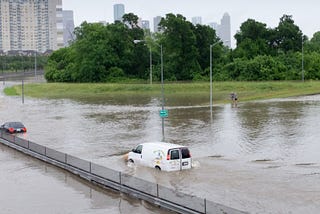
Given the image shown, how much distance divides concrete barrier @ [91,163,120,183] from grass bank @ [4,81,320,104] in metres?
49.8

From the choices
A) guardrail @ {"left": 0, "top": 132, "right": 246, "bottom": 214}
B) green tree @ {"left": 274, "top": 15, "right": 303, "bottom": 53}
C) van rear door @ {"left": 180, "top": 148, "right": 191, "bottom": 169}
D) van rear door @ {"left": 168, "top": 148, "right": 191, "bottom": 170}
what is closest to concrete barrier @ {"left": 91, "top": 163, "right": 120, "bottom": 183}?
guardrail @ {"left": 0, "top": 132, "right": 246, "bottom": 214}

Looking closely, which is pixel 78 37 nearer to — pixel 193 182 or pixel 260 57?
pixel 260 57

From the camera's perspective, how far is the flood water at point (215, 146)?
20411 mm

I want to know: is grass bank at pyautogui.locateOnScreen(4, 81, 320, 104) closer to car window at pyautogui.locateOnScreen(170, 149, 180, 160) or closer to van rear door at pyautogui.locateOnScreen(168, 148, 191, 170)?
van rear door at pyautogui.locateOnScreen(168, 148, 191, 170)

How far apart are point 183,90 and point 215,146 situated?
57.0 metres

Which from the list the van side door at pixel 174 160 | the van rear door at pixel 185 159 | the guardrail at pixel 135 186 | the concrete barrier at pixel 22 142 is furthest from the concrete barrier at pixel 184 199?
the concrete barrier at pixel 22 142

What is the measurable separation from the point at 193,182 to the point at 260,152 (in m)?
7.86

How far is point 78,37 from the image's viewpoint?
13138cm

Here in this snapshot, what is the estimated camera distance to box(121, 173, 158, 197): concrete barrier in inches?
776

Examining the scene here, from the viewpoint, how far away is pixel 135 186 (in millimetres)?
20656

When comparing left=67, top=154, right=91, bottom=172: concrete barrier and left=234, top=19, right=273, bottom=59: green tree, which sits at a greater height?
left=234, top=19, right=273, bottom=59: green tree

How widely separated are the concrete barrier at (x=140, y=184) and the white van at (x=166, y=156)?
3.07 meters

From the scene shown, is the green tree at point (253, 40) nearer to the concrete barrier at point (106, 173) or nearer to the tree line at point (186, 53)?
the tree line at point (186, 53)

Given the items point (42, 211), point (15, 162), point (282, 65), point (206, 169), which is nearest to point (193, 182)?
point (206, 169)
